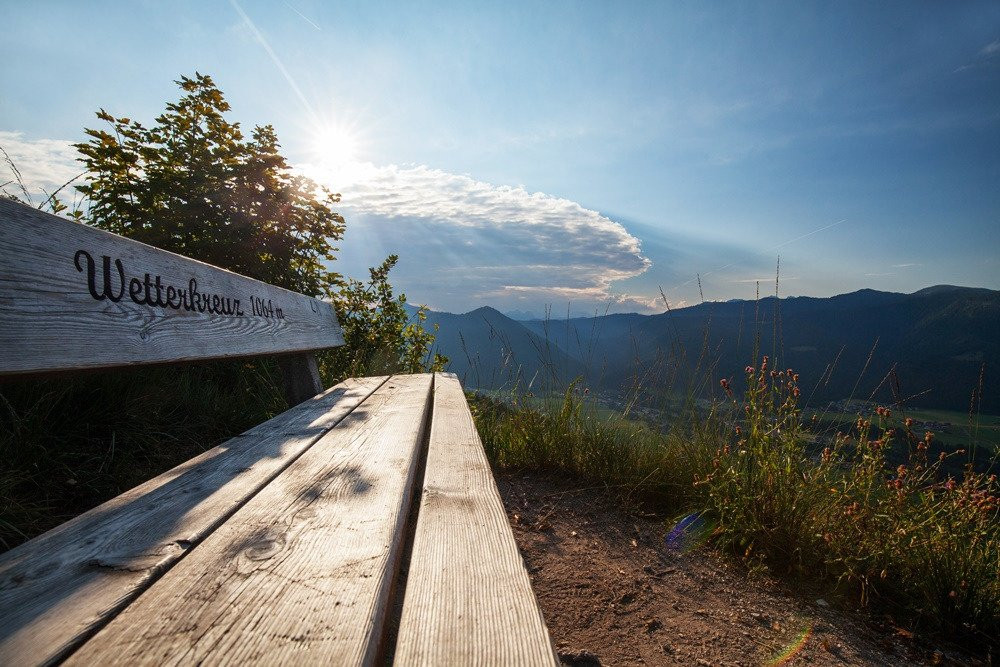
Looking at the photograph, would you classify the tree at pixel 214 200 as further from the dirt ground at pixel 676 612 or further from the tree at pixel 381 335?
the dirt ground at pixel 676 612

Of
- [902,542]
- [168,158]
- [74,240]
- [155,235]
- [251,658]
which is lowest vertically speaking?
[902,542]

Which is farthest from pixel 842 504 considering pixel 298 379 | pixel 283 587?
pixel 298 379

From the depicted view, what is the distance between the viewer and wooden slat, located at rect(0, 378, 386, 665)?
0.53 m

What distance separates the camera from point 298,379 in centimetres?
262

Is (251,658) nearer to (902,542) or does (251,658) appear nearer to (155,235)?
(902,542)

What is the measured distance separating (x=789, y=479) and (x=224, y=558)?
237cm

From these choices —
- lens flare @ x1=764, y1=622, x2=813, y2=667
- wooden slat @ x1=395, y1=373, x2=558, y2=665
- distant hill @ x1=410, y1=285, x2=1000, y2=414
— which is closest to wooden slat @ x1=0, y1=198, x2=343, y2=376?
wooden slat @ x1=395, y1=373, x2=558, y2=665

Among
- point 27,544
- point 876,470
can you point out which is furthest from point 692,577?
point 27,544

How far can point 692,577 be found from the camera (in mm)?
2100

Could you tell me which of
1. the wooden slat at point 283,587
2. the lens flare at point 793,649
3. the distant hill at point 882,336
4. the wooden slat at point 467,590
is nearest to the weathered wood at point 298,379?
the wooden slat at point 283,587

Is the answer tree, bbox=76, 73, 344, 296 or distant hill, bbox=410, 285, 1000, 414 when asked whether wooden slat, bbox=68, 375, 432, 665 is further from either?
distant hill, bbox=410, 285, 1000, 414

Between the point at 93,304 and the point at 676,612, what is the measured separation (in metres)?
2.14

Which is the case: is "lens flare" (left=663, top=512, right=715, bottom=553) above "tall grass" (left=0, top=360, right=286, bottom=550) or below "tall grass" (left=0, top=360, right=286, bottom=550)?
below

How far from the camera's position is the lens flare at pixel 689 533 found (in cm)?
237
